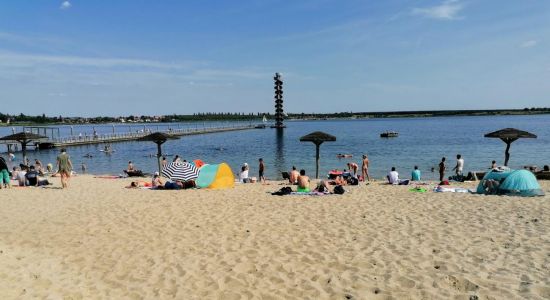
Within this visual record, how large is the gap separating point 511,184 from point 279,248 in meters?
9.48

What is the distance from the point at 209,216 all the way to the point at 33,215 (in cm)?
507

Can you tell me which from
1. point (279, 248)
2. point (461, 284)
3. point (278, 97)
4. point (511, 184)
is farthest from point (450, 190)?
point (278, 97)

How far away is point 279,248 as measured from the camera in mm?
7824

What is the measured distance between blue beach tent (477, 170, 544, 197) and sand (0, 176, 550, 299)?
762mm

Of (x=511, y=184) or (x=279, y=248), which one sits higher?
(x=511, y=184)

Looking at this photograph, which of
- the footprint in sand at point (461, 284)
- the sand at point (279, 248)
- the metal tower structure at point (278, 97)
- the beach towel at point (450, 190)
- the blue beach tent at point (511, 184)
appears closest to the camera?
the footprint in sand at point (461, 284)

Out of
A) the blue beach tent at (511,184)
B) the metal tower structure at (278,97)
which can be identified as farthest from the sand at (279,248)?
the metal tower structure at (278,97)

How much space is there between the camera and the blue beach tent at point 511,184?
1292 cm

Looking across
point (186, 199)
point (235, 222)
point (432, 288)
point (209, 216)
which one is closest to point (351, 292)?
point (432, 288)

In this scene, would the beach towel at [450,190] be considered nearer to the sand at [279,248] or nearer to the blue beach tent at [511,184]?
the blue beach tent at [511,184]

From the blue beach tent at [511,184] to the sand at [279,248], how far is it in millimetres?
762

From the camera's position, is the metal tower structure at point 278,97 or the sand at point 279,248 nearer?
the sand at point 279,248

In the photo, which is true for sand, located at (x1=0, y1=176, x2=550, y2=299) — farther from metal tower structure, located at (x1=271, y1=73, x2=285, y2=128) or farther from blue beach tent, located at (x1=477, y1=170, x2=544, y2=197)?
metal tower structure, located at (x1=271, y1=73, x2=285, y2=128)

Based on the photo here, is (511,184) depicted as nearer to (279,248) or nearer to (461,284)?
(461,284)
